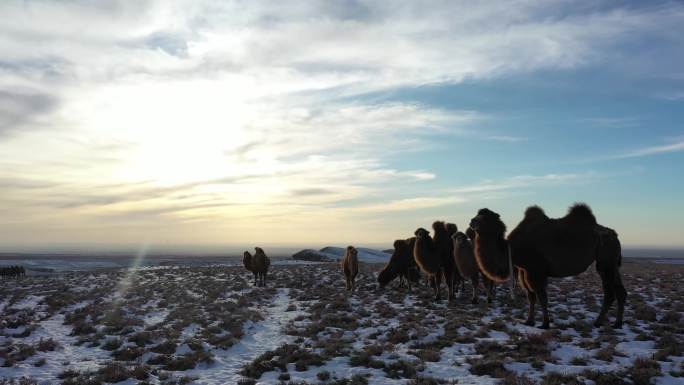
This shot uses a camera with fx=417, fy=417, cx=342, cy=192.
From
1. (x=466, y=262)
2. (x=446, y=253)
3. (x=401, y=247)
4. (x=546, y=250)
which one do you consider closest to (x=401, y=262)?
(x=401, y=247)

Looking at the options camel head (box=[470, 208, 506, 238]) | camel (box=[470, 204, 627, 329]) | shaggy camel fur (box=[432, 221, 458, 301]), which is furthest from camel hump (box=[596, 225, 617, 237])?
shaggy camel fur (box=[432, 221, 458, 301])

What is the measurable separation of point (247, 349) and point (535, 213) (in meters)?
8.68

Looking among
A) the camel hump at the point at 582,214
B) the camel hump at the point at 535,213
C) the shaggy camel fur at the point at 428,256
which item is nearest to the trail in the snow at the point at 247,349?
the shaggy camel fur at the point at 428,256

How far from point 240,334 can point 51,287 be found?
20.4 m

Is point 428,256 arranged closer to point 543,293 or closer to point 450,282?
point 450,282

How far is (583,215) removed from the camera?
11.2 m

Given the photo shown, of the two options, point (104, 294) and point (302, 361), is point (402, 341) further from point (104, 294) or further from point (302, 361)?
point (104, 294)

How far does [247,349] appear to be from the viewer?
1109 centimetres

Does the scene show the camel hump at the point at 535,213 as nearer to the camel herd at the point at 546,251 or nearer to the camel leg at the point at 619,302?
the camel herd at the point at 546,251

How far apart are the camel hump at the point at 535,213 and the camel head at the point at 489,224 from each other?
80 cm

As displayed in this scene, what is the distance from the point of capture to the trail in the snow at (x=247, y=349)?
888 centimetres

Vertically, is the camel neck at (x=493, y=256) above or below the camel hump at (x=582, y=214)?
below

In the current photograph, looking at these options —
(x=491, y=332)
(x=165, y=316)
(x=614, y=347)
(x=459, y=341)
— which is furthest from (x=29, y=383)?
(x=614, y=347)

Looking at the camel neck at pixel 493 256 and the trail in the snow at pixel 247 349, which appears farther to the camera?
the camel neck at pixel 493 256
